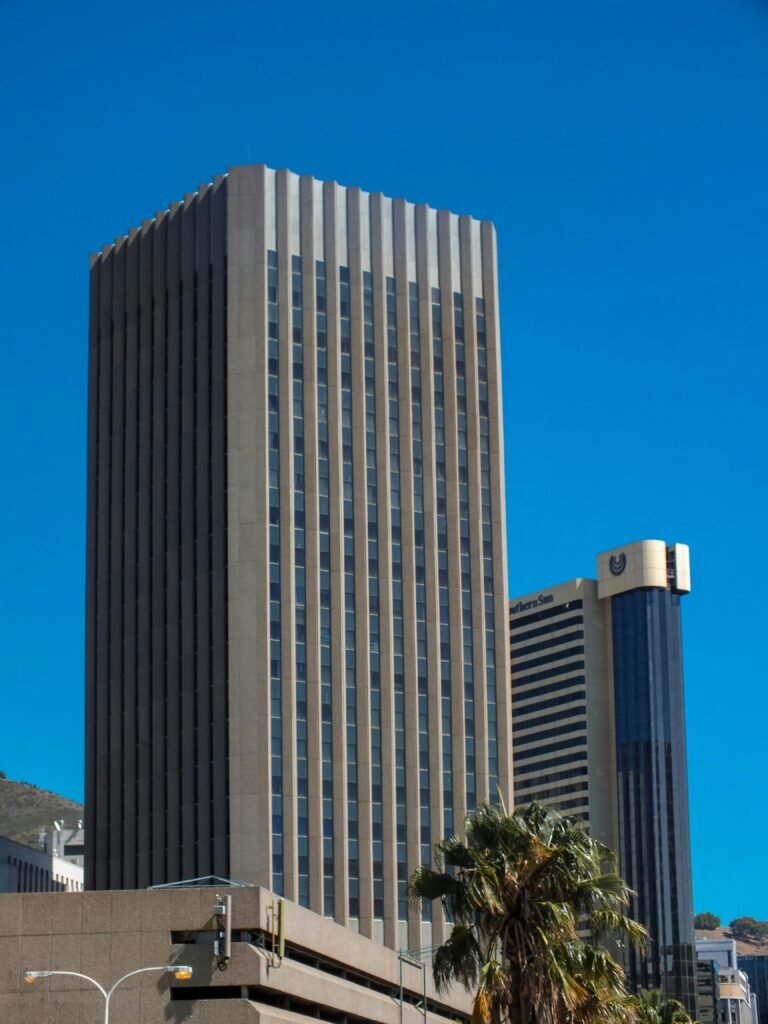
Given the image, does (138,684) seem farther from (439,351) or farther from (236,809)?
(439,351)

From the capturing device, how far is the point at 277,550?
436 feet

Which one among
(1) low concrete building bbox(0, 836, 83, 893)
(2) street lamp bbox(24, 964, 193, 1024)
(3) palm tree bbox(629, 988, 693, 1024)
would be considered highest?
(1) low concrete building bbox(0, 836, 83, 893)

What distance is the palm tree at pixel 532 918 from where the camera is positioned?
55.9m

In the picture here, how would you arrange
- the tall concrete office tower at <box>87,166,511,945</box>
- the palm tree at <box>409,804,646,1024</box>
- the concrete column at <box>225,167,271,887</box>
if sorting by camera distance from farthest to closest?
the tall concrete office tower at <box>87,166,511,945</box> → the concrete column at <box>225,167,271,887</box> → the palm tree at <box>409,804,646,1024</box>

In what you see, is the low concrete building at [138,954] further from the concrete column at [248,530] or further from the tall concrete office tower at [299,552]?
the tall concrete office tower at [299,552]

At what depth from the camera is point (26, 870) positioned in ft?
586

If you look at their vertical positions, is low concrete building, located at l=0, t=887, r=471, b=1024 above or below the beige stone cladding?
below

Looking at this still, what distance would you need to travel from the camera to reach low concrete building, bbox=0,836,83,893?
16866 cm

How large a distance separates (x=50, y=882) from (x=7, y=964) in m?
124

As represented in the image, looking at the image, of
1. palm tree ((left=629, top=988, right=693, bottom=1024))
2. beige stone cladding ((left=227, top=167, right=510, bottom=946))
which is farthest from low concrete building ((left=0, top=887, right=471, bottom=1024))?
beige stone cladding ((left=227, top=167, right=510, bottom=946))

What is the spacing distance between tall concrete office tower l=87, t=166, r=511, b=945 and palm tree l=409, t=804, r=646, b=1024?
69.3m

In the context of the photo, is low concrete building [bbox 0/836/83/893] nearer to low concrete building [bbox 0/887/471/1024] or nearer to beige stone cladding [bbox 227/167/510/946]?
beige stone cladding [bbox 227/167/510/946]

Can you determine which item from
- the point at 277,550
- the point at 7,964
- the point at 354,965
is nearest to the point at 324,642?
the point at 277,550

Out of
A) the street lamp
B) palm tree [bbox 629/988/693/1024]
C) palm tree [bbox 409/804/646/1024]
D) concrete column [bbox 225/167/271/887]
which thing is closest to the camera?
palm tree [bbox 409/804/646/1024]
